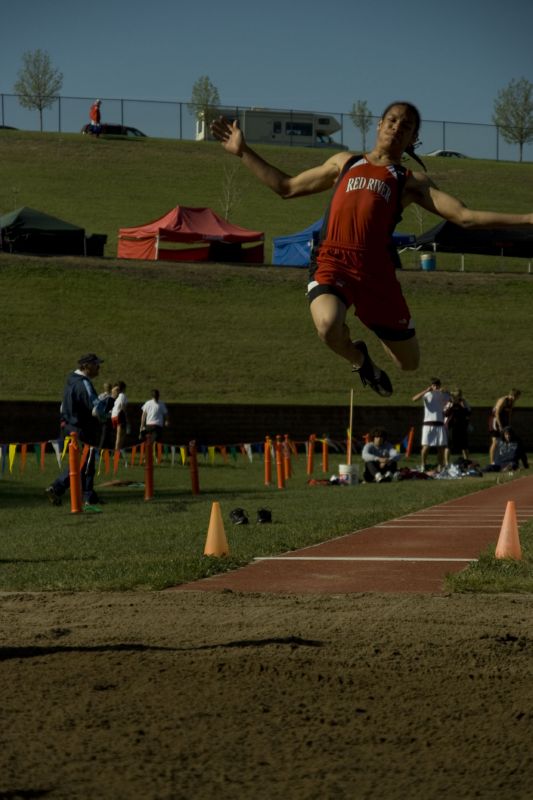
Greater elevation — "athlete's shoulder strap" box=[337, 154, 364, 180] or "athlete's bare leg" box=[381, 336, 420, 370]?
"athlete's shoulder strap" box=[337, 154, 364, 180]

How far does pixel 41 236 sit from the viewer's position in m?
47.2

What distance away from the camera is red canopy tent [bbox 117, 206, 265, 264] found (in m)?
48.5

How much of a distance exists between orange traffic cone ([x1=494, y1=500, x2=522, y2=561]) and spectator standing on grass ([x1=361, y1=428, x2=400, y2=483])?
12595 millimetres

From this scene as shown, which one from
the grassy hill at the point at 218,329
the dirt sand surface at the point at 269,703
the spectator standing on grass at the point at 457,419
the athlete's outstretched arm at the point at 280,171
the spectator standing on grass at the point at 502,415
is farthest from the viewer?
the grassy hill at the point at 218,329

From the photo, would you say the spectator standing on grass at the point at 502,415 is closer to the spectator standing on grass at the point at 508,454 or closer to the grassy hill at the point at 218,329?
the spectator standing on grass at the point at 508,454

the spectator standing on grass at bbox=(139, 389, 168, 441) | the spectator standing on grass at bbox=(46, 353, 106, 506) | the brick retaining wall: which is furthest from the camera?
the brick retaining wall

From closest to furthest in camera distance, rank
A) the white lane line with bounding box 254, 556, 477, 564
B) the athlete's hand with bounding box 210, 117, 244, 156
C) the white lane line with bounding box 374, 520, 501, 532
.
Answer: the athlete's hand with bounding box 210, 117, 244, 156
the white lane line with bounding box 254, 556, 477, 564
the white lane line with bounding box 374, 520, 501, 532

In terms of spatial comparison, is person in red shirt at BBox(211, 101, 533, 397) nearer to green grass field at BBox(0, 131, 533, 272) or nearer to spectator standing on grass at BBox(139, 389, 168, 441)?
spectator standing on grass at BBox(139, 389, 168, 441)

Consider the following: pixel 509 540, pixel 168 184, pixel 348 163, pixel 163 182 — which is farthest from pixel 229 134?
pixel 163 182

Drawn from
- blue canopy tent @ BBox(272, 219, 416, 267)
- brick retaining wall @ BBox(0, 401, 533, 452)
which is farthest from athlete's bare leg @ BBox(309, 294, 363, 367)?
blue canopy tent @ BBox(272, 219, 416, 267)

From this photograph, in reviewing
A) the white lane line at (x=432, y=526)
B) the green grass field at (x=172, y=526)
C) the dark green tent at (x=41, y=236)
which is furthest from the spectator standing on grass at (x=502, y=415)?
the dark green tent at (x=41, y=236)

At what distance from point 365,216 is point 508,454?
1846 cm

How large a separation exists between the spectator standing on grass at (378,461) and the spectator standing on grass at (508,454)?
302 cm

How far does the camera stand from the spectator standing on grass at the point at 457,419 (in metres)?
26.0
